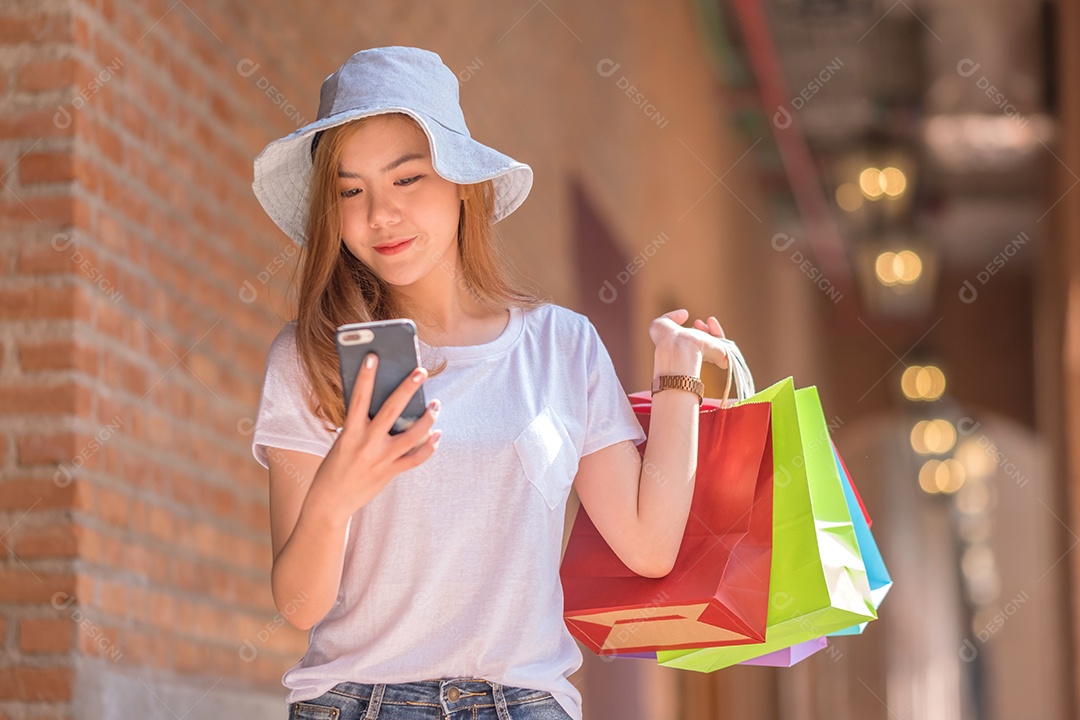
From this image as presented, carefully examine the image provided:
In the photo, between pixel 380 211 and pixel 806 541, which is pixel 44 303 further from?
pixel 806 541

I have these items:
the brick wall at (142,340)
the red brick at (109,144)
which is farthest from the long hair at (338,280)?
the red brick at (109,144)

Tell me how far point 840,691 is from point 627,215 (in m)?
9.04

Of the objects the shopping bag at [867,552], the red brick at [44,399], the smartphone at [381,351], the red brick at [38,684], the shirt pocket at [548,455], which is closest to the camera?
the smartphone at [381,351]

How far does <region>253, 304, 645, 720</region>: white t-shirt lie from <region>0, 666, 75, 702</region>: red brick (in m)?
0.96

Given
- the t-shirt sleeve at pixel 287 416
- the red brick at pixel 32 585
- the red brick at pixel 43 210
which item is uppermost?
the red brick at pixel 43 210

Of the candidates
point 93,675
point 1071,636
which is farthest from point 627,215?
point 93,675

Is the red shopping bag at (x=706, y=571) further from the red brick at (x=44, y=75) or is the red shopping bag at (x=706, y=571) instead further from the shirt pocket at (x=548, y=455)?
the red brick at (x=44, y=75)

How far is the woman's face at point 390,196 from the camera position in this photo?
1797 mm

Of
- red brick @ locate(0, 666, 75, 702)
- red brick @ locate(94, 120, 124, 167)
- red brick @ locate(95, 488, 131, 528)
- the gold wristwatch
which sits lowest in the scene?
red brick @ locate(0, 666, 75, 702)

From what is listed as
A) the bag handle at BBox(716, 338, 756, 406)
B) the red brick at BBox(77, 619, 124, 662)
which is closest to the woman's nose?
the bag handle at BBox(716, 338, 756, 406)

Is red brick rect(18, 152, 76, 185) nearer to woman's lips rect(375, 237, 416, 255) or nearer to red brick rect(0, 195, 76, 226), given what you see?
red brick rect(0, 195, 76, 226)

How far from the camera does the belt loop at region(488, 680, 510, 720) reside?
1646 mm

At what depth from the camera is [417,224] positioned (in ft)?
5.95

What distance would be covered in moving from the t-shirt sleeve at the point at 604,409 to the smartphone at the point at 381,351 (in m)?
0.42
